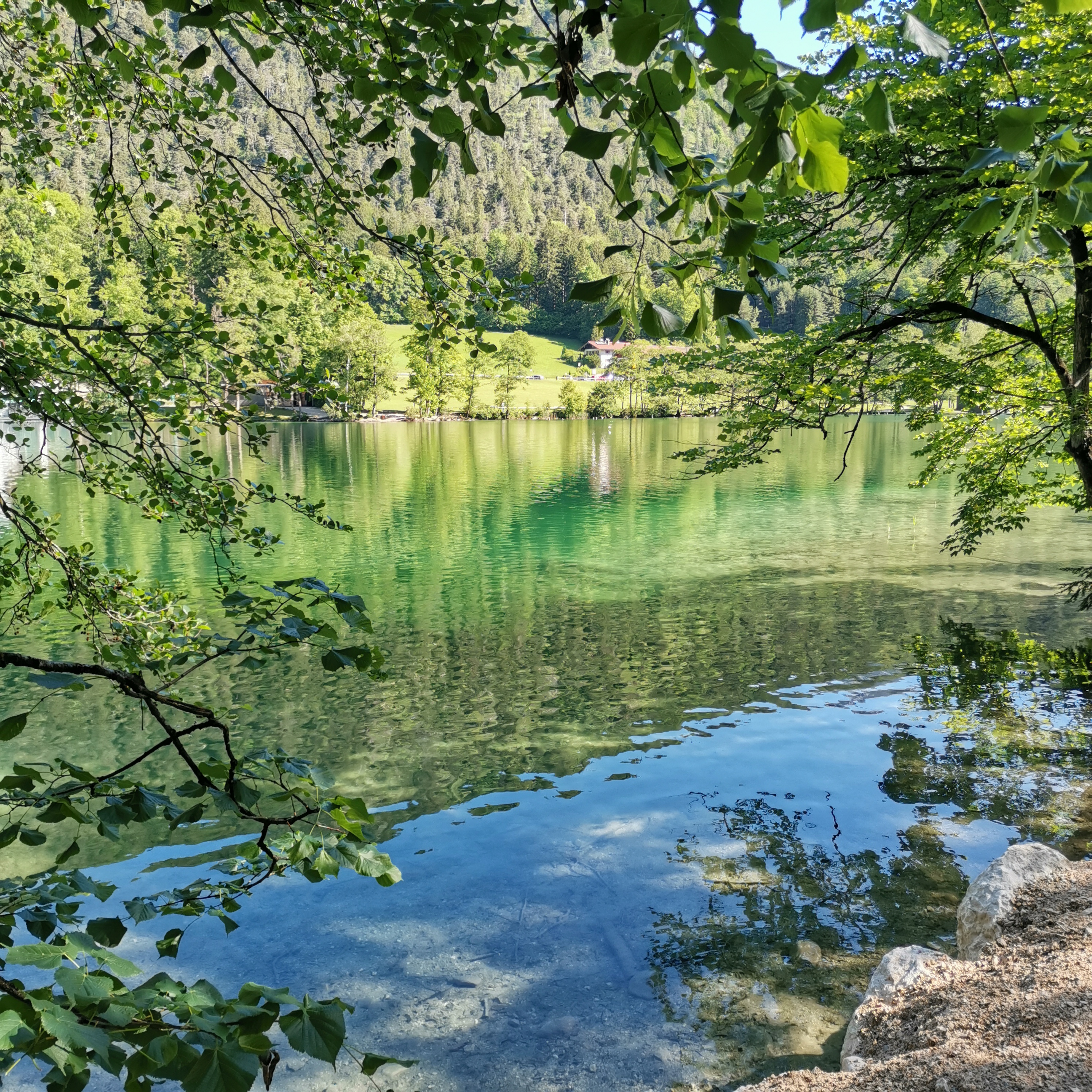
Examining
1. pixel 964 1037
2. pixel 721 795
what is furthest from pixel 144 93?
pixel 721 795

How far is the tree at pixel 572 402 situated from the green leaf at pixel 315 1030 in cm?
10802

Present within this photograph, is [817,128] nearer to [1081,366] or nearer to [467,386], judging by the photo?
[1081,366]

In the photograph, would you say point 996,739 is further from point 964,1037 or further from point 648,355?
point 964,1037

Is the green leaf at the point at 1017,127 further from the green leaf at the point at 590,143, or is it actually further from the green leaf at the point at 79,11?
the green leaf at the point at 79,11

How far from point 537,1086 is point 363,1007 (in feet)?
4.95

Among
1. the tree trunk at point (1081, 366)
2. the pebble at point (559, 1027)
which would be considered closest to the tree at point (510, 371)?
the tree trunk at point (1081, 366)

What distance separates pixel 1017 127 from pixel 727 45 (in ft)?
1.54

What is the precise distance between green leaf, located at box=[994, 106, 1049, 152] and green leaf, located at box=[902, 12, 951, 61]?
0.14m

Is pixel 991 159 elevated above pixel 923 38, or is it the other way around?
pixel 923 38

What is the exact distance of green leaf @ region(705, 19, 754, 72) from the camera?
A: 4.01 feet

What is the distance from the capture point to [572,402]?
108125 millimetres

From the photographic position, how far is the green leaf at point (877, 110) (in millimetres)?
1395

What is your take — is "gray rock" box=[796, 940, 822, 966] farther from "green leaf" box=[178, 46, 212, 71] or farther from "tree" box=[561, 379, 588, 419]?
"tree" box=[561, 379, 588, 419]

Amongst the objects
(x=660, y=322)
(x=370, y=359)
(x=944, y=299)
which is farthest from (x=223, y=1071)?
(x=370, y=359)
